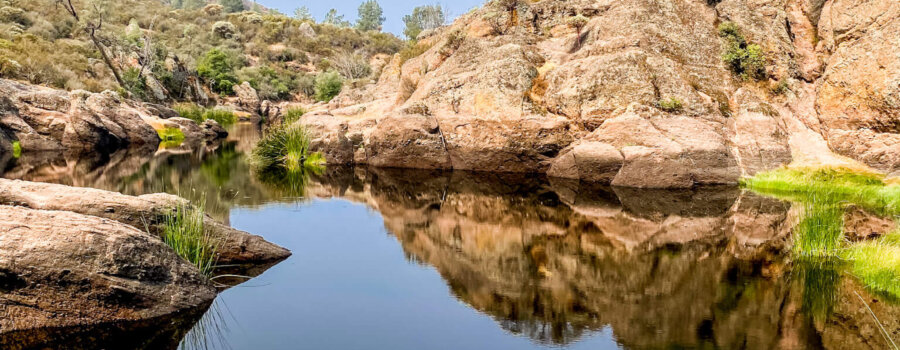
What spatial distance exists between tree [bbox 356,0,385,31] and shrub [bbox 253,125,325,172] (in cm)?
12044

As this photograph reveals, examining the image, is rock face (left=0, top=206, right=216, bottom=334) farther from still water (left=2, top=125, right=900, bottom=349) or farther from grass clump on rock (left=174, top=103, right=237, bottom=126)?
grass clump on rock (left=174, top=103, right=237, bottom=126)

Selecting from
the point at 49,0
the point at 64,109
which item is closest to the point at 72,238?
the point at 64,109

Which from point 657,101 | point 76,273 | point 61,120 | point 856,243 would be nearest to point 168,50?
point 61,120

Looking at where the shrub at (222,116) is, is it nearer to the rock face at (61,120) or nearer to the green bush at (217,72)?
the green bush at (217,72)

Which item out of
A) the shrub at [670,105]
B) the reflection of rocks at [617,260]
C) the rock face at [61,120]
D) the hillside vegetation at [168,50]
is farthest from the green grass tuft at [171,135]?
the shrub at [670,105]

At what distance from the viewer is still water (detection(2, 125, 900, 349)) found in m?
6.23

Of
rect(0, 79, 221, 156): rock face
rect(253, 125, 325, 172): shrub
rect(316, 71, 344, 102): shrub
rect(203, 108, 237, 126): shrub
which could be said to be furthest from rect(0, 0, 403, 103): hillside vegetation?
rect(253, 125, 325, 172): shrub

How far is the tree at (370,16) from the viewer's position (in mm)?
140750

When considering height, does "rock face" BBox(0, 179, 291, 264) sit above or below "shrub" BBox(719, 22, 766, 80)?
below

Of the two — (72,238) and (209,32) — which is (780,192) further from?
(209,32)

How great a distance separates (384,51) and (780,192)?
8589cm

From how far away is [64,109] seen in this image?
28266 mm

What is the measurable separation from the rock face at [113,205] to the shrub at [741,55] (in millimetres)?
19353

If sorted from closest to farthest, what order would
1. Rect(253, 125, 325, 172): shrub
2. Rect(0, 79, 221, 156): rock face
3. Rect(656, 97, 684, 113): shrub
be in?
Rect(656, 97, 684, 113): shrub, Rect(253, 125, 325, 172): shrub, Rect(0, 79, 221, 156): rock face
